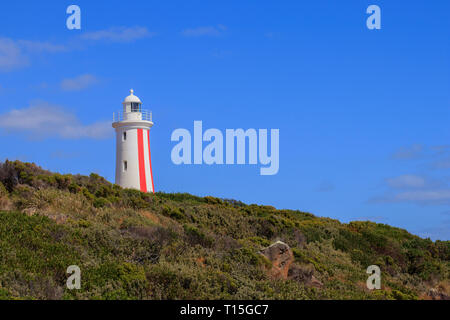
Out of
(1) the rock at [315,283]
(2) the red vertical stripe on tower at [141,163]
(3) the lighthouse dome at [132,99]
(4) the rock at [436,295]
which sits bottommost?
(4) the rock at [436,295]

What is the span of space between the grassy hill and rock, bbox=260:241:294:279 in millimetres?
241

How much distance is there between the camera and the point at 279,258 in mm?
15344

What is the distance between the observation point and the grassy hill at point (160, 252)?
1220 cm

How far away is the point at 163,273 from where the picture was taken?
12.7 meters

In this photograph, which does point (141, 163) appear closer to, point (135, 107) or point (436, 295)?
point (135, 107)

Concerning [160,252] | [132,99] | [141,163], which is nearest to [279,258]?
[160,252]

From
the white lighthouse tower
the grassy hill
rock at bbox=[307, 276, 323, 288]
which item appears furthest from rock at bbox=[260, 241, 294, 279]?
the white lighthouse tower

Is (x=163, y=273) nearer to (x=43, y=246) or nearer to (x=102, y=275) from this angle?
(x=102, y=275)

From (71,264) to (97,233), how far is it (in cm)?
224

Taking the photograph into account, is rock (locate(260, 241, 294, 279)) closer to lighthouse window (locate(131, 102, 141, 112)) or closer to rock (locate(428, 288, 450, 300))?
rock (locate(428, 288, 450, 300))

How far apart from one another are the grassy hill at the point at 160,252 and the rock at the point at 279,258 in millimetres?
241

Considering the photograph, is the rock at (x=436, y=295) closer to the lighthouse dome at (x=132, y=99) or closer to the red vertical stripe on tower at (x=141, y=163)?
the red vertical stripe on tower at (x=141, y=163)

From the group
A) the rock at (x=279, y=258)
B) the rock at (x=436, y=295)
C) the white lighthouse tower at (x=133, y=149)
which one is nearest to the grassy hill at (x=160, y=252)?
the rock at (x=436, y=295)

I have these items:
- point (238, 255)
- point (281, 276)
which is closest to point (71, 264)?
point (238, 255)
